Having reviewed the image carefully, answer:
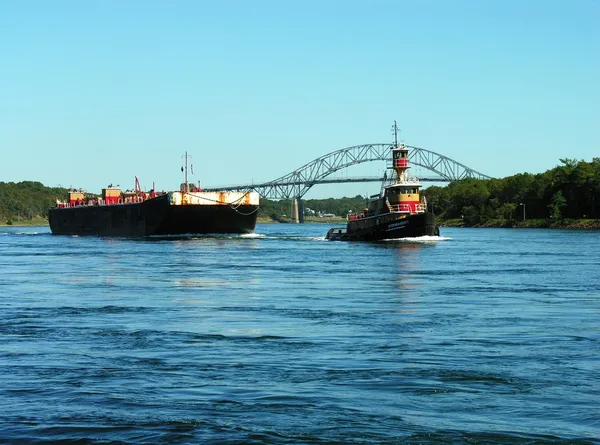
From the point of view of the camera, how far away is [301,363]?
70.4 feet

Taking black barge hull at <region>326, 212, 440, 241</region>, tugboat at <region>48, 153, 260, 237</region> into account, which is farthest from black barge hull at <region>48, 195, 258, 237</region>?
black barge hull at <region>326, 212, 440, 241</region>

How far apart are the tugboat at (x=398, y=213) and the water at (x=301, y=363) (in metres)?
51.8

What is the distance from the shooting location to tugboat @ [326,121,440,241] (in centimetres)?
9612

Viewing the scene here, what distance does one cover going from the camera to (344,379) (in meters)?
19.5

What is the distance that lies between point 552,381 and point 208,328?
37.6 feet

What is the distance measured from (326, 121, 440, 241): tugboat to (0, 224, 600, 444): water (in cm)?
5185

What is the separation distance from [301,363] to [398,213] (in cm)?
7558

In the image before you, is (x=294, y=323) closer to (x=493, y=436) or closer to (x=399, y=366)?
(x=399, y=366)

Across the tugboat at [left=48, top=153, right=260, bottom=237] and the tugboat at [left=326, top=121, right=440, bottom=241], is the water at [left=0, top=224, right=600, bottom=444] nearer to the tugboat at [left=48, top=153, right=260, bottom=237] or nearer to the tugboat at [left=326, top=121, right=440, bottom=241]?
the tugboat at [left=326, top=121, right=440, bottom=241]

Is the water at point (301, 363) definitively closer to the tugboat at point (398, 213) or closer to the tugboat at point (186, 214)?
the tugboat at point (398, 213)

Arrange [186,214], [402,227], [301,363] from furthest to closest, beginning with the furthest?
[186,214], [402,227], [301,363]

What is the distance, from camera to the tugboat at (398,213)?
96.1 m

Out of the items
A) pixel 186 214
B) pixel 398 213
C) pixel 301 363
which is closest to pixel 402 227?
pixel 398 213

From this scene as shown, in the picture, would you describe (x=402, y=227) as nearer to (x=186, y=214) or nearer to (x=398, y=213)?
(x=398, y=213)
